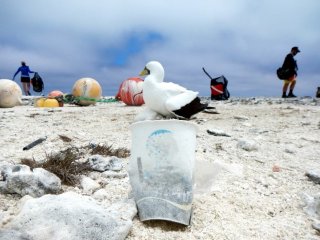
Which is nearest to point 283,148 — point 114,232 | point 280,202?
point 280,202

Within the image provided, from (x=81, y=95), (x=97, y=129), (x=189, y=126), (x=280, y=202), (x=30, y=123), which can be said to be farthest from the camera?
(x=81, y=95)

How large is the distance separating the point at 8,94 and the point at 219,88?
6975 millimetres

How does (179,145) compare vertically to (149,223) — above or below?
above

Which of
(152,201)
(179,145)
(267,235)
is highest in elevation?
(179,145)

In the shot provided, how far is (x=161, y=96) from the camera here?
4.71 metres

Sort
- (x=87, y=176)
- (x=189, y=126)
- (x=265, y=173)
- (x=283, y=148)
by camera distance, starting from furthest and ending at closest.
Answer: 1. (x=283, y=148)
2. (x=265, y=173)
3. (x=87, y=176)
4. (x=189, y=126)

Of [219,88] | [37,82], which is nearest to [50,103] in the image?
[37,82]

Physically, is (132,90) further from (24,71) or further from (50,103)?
(24,71)

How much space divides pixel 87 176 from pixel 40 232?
3.59ft

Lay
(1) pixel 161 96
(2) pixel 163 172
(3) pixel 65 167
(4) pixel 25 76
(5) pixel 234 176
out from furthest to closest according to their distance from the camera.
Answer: (4) pixel 25 76
(1) pixel 161 96
(5) pixel 234 176
(3) pixel 65 167
(2) pixel 163 172

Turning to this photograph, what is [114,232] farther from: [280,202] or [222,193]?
[280,202]

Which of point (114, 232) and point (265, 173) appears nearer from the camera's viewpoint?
point (114, 232)

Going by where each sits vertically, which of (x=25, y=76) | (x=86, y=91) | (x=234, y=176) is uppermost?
(x=25, y=76)

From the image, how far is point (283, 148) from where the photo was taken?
4.29 meters
